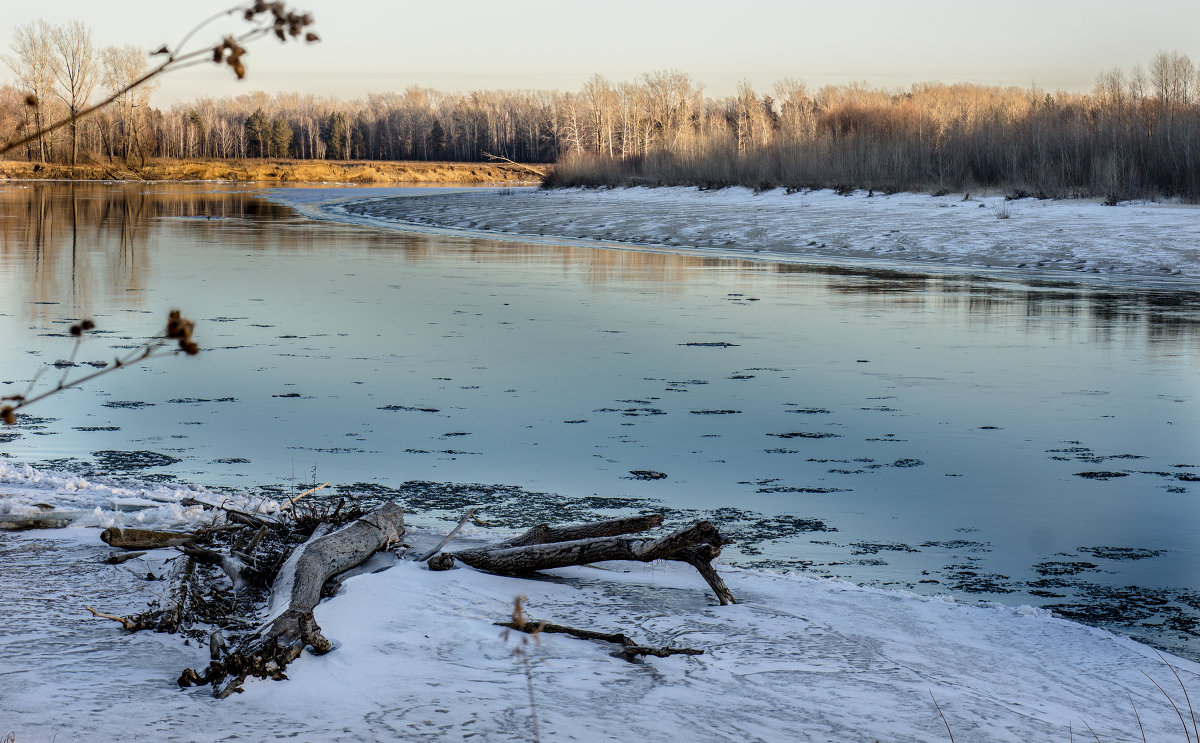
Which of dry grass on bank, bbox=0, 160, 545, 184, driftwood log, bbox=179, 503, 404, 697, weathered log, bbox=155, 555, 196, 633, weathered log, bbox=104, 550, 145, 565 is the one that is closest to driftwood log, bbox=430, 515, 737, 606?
driftwood log, bbox=179, 503, 404, 697

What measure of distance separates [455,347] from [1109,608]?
6.95 meters

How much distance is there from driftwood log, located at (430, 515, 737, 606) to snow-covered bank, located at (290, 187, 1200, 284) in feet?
48.0

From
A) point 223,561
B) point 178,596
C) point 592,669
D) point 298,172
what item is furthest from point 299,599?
point 298,172

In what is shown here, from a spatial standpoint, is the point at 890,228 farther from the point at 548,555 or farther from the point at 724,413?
the point at 548,555

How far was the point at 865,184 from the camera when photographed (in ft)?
107

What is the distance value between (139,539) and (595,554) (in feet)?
6.00

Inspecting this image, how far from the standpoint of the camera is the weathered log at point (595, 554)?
170 inches

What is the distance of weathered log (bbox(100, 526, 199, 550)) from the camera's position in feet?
15.3

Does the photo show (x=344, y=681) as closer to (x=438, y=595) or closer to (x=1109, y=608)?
(x=438, y=595)

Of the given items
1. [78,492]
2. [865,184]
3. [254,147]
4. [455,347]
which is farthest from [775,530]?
[254,147]

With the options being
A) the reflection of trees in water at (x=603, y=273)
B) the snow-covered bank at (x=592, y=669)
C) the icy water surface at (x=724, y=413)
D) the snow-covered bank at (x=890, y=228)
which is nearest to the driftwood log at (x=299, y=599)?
the snow-covered bank at (x=592, y=669)

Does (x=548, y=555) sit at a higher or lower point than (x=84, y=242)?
lower

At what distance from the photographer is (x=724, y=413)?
25.8 feet

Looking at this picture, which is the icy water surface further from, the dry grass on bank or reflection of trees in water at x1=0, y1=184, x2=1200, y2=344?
the dry grass on bank
